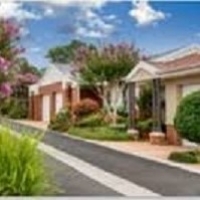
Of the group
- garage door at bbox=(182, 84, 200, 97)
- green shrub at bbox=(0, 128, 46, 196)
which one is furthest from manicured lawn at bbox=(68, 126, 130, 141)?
green shrub at bbox=(0, 128, 46, 196)

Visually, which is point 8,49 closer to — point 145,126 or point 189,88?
point 189,88

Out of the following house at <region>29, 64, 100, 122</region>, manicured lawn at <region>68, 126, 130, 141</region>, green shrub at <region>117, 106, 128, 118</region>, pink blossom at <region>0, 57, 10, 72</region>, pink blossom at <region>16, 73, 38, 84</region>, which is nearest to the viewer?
pink blossom at <region>0, 57, 10, 72</region>

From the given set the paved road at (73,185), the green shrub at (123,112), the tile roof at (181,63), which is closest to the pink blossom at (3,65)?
the paved road at (73,185)

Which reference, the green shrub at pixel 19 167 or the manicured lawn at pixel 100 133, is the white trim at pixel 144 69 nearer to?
the manicured lawn at pixel 100 133

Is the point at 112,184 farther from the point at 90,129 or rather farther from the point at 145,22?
the point at 90,129

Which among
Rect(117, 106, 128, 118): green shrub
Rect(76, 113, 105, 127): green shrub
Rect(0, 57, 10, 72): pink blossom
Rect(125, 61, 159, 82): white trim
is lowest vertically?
Rect(76, 113, 105, 127): green shrub

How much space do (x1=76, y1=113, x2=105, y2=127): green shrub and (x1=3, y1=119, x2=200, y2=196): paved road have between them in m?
0.67

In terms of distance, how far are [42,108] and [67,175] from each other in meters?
3.20

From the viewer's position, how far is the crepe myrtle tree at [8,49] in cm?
1310

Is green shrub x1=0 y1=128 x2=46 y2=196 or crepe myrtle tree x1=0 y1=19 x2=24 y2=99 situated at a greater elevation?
crepe myrtle tree x1=0 y1=19 x2=24 y2=99

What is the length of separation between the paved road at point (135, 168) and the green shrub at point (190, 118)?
3.87 ft

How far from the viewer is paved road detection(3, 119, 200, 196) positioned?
13891 millimetres

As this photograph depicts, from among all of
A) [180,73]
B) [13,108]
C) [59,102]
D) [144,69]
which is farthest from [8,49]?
[144,69]

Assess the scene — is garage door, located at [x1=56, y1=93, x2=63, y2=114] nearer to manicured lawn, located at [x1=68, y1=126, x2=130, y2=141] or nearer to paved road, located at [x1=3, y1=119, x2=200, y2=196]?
paved road, located at [x1=3, y1=119, x2=200, y2=196]
